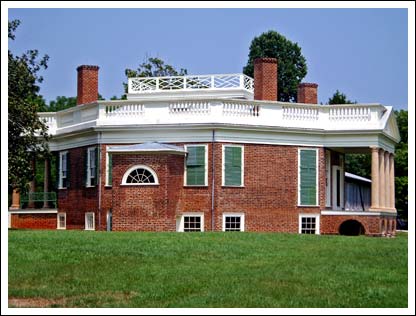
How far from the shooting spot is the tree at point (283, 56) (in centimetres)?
6612

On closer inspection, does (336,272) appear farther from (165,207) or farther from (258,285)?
(165,207)

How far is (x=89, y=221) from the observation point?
3525 cm

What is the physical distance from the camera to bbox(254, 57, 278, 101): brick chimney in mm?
36344

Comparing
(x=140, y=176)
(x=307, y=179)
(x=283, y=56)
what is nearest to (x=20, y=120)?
(x=140, y=176)

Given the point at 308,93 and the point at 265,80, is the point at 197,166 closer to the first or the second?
the point at 265,80

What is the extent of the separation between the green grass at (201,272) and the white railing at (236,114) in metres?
9.57

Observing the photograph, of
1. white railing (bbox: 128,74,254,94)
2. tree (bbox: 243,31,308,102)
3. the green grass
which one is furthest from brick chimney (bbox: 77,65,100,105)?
tree (bbox: 243,31,308,102)

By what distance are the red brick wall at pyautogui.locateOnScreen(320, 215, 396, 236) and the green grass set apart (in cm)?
874

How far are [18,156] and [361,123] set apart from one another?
12.6m

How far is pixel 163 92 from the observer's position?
124 feet

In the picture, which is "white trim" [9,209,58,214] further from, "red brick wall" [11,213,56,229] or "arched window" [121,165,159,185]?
"arched window" [121,165,159,185]

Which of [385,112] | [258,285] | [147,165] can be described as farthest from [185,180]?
[258,285]

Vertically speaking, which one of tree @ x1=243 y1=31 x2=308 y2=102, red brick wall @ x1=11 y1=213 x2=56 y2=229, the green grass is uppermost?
tree @ x1=243 y1=31 x2=308 y2=102

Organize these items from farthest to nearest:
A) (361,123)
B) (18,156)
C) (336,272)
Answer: (361,123) → (18,156) → (336,272)
